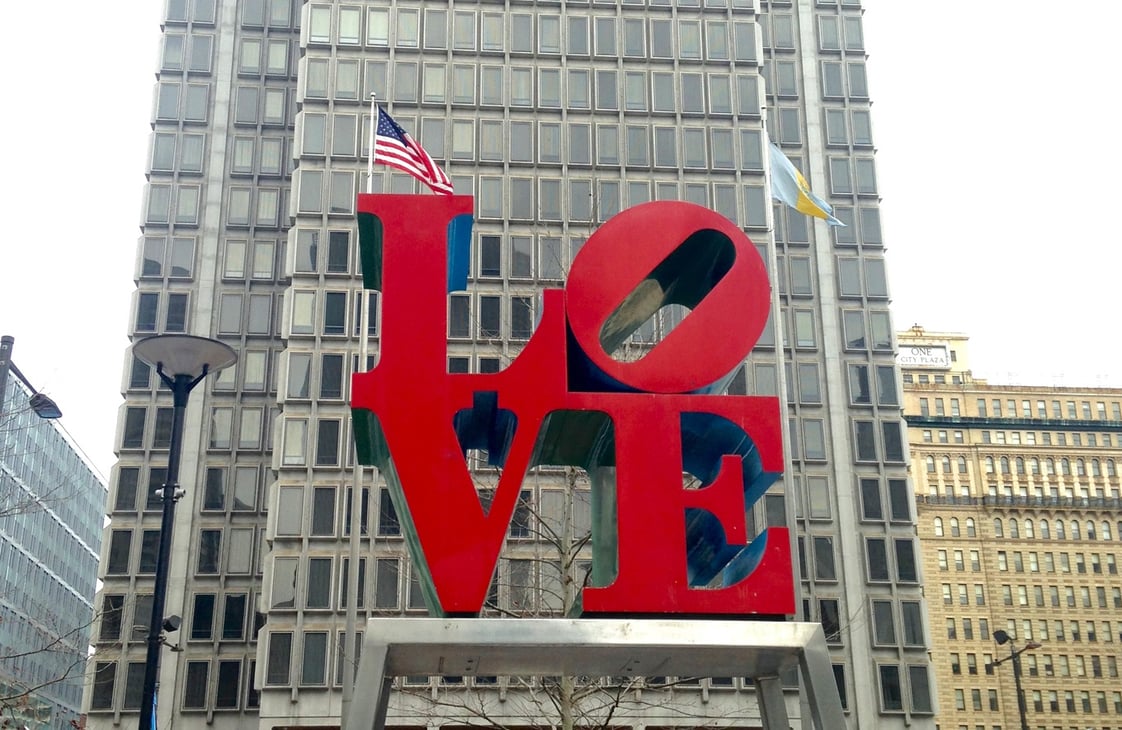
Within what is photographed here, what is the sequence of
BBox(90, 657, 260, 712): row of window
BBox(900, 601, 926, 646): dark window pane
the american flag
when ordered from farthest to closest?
BBox(900, 601, 926, 646): dark window pane, BBox(90, 657, 260, 712): row of window, the american flag

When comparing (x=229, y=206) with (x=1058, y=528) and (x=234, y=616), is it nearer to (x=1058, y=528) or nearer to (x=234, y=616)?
(x=234, y=616)

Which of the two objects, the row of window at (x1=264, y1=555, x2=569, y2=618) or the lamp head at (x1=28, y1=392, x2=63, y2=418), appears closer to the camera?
the lamp head at (x1=28, y1=392, x2=63, y2=418)

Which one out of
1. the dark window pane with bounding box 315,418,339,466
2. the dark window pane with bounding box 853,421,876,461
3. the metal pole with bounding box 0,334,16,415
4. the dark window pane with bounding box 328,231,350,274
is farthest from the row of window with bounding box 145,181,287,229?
the metal pole with bounding box 0,334,16,415

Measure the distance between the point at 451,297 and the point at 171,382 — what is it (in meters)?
41.3

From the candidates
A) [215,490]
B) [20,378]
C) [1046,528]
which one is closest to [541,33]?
[215,490]

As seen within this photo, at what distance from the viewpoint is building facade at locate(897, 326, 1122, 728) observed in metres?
123

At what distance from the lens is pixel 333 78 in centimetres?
6188

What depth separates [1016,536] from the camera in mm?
130125

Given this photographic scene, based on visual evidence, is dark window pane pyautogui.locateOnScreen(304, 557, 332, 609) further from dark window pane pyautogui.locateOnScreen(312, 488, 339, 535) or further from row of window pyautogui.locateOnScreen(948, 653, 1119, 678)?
row of window pyautogui.locateOnScreen(948, 653, 1119, 678)

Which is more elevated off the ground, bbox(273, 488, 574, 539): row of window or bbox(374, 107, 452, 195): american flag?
bbox(273, 488, 574, 539): row of window

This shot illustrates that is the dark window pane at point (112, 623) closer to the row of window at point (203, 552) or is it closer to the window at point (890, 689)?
the row of window at point (203, 552)

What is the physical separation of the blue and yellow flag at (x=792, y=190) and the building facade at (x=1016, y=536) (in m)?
106

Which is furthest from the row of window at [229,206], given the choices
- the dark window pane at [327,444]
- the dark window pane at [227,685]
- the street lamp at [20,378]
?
the street lamp at [20,378]

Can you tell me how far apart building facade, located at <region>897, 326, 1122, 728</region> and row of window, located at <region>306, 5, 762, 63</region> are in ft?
249
